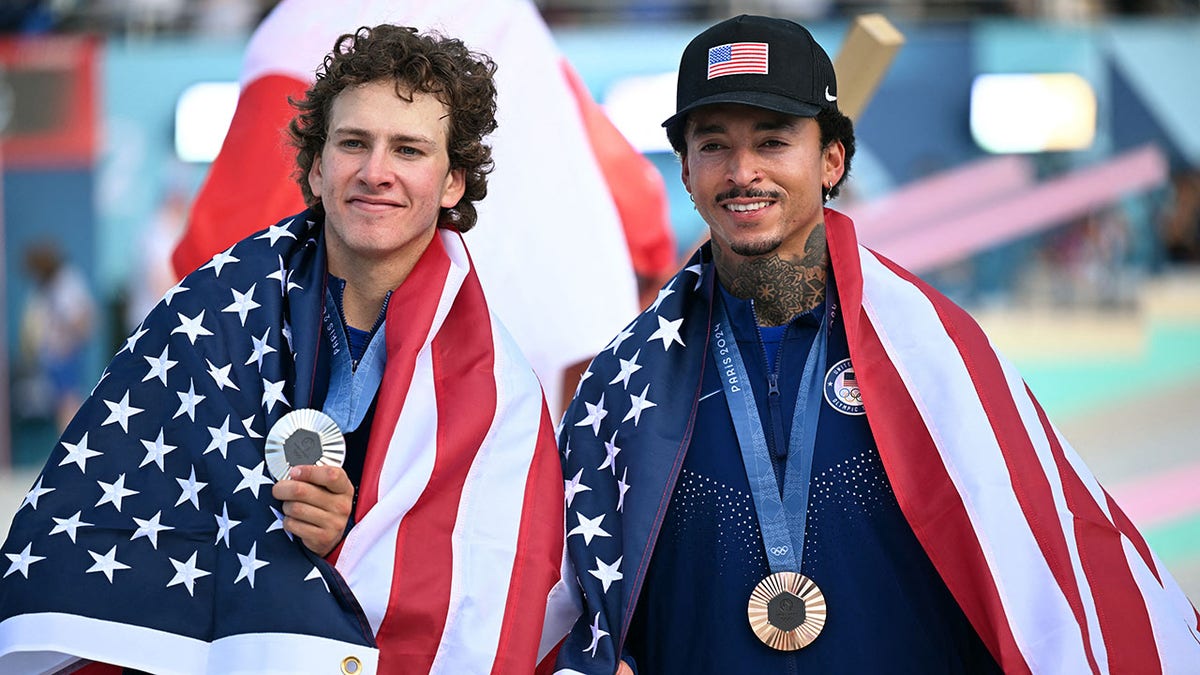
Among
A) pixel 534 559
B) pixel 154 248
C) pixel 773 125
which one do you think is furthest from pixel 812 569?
pixel 154 248

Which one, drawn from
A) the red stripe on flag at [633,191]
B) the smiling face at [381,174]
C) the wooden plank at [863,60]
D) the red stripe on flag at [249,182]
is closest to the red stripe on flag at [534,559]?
the smiling face at [381,174]

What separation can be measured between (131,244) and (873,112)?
597cm

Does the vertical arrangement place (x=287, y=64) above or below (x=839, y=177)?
above

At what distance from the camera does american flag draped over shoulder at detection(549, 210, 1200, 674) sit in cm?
232

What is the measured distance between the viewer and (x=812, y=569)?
2402 millimetres

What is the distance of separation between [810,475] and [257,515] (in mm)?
964

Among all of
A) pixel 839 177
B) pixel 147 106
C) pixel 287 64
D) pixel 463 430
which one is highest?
pixel 147 106

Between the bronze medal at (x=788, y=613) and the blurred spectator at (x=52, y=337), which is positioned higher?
the blurred spectator at (x=52, y=337)

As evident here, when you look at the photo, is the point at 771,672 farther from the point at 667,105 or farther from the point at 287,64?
the point at 667,105

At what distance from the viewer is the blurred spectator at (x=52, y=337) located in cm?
1048

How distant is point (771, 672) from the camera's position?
2.38 meters

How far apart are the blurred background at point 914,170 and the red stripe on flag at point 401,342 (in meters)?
7.91

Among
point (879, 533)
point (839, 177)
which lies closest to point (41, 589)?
point (879, 533)

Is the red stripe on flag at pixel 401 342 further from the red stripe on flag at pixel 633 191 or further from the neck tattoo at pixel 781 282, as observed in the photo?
the red stripe on flag at pixel 633 191
